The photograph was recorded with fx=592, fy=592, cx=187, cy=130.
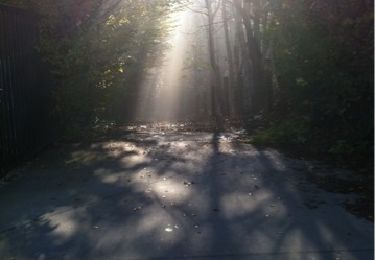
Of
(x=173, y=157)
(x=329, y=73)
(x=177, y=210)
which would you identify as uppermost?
(x=329, y=73)

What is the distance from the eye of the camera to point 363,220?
235 inches

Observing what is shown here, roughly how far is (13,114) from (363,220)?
5.81 meters

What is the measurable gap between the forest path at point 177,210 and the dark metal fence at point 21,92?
45 centimetres

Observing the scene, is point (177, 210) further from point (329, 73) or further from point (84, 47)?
point (84, 47)

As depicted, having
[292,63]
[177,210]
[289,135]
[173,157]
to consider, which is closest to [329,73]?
[292,63]

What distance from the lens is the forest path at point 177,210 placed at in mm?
5266

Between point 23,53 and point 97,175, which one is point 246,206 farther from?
point 23,53

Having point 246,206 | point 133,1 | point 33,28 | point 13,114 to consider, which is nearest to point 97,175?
point 13,114

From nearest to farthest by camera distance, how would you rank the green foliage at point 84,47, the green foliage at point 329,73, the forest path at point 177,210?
the forest path at point 177,210
the green foliage at point 329,73
the green foliage at point 84,47

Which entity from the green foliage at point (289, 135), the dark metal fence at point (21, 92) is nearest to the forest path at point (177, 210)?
the dark metal fence at point (21, 92)

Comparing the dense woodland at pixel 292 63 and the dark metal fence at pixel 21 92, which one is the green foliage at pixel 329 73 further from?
the dark metal fence at pixel 21 92

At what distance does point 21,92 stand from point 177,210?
4.68m

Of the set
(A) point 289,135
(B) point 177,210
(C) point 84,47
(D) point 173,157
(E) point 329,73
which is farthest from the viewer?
(C) point 84,47

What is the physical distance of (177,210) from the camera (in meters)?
6.53
